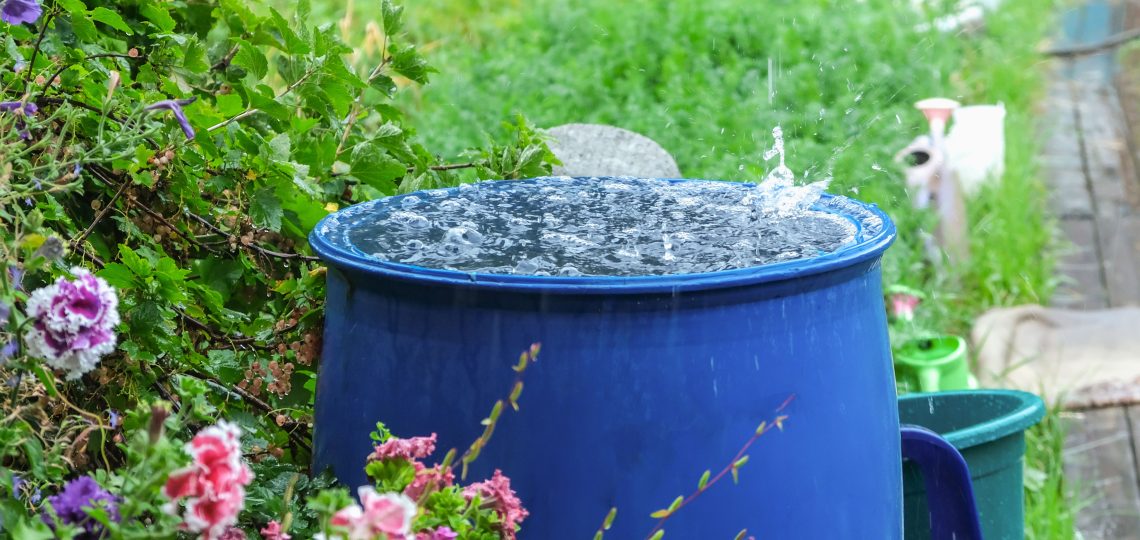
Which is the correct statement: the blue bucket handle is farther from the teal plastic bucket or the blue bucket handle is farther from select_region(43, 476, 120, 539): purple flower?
select_region(43, 476, 120, 539): purple flower

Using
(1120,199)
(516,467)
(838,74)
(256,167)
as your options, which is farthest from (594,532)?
(1120,199)

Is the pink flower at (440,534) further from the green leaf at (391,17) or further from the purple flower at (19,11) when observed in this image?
the green leaf at (391,17)

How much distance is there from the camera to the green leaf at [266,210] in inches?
72.0

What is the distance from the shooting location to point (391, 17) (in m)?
2.11

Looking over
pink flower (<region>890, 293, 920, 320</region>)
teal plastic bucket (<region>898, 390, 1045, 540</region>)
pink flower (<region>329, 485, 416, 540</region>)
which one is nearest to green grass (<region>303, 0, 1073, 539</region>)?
pink flower (<region>890, 293, 920, 320</region>)

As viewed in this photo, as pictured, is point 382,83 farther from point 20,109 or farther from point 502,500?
point 502,500

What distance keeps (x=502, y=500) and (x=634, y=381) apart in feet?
0.61

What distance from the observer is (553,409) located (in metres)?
1.37

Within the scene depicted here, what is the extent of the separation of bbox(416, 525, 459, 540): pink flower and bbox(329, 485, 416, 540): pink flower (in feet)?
0.52

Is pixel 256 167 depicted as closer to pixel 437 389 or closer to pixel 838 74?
pixel 437 389

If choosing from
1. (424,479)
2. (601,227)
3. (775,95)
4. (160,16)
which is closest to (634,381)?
(424,479)

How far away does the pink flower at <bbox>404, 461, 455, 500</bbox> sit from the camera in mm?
1258

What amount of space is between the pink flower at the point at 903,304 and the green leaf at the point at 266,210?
2.07 m

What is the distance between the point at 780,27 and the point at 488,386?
14.9 ft
